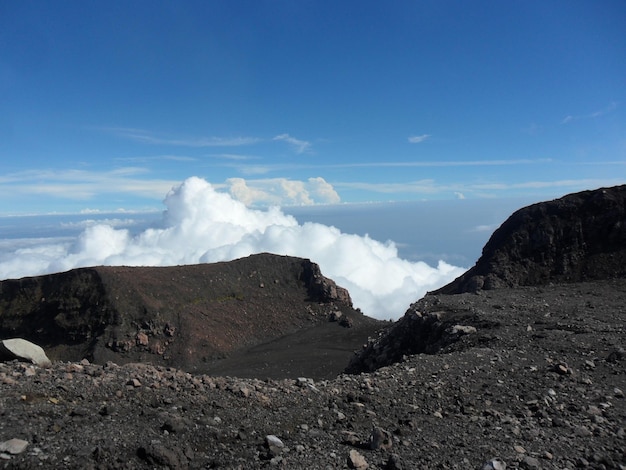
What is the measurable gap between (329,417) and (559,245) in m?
33.2

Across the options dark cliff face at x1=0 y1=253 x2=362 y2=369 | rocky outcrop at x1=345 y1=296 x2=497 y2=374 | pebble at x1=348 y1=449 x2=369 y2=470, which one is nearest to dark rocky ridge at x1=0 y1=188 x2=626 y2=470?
pebble at x1=348 y1=449 x2=369 y2=470

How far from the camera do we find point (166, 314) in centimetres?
4075

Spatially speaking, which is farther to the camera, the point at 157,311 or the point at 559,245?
the point at 157,311

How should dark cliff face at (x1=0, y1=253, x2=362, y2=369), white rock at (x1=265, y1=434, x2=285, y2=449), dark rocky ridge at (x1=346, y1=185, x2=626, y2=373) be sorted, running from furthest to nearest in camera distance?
1. dark cliff face at (x1=0, y1=253, x2=362, y2=369)
2. dark rocky ridge at (x1=346, y1=185, x2=626, y2=373)
3. white rock at (x1=265, y1=434, x2=285, y2=449)

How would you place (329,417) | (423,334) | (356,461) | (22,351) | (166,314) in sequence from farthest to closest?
1. (166,314)
2. (423,334)
3. (22,351)
4. (329,417)
5. (356,461)

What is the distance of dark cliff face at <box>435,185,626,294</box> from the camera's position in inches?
1205

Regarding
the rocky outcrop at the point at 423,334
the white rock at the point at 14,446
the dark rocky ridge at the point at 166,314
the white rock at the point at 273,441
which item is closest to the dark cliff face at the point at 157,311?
the dark rocky ridge at the point at 166,314

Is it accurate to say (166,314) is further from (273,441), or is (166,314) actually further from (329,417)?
(273,441)

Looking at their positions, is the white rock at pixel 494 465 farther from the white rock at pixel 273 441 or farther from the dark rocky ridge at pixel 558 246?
the dark rocky ridge at pixel 558 246

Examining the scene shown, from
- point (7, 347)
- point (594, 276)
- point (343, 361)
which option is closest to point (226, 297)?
point (343, 361)

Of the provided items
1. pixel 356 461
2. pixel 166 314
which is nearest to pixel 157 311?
pixel 166 314

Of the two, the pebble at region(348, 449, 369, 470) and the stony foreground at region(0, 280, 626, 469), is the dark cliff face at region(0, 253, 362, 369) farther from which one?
the pebble at region(348, 449, 369, 470)

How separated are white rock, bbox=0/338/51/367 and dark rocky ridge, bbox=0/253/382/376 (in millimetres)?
23689

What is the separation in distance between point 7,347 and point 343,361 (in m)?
25.0
